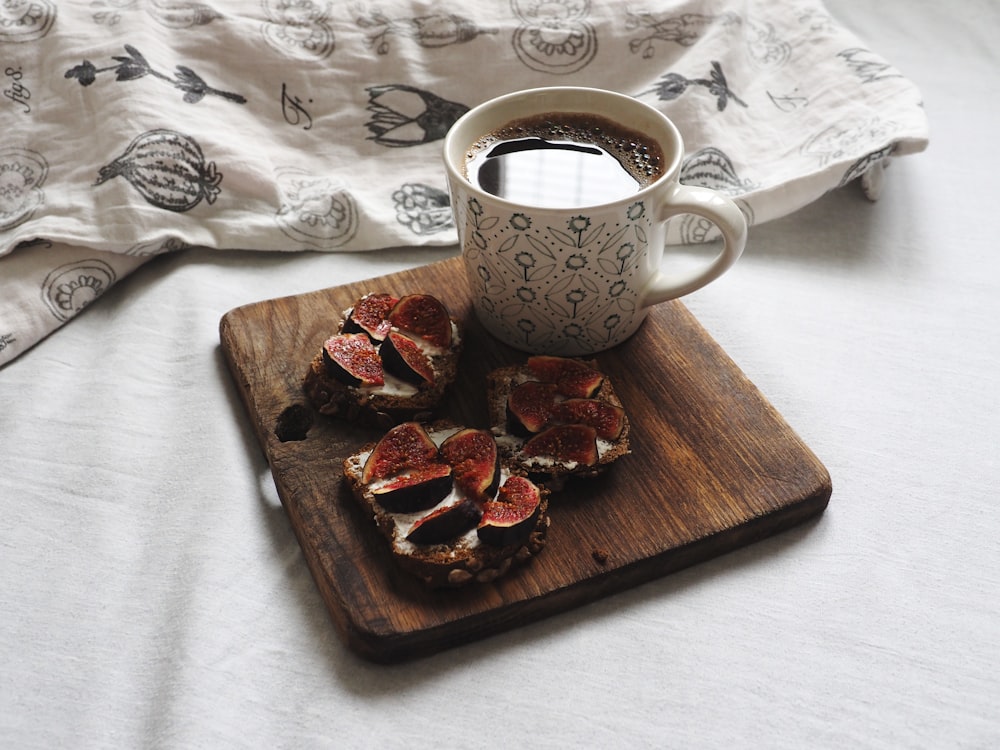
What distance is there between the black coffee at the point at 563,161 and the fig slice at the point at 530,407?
0.28 meters

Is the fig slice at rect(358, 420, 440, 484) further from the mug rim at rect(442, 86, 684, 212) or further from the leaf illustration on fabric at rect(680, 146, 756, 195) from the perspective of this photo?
the leaf illustration on fabric at rect(680, 146, 756, 195)

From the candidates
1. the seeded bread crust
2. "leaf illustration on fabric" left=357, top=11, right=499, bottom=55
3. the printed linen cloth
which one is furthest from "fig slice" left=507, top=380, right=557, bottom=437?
"leaf illustration on fabric" left=357, top=11, right=499, bottom=55

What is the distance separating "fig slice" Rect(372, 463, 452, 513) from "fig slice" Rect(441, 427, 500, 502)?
0.02 m

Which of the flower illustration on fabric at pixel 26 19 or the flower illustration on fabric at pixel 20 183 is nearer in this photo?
the flower illustration on fabric at pixel 20 183

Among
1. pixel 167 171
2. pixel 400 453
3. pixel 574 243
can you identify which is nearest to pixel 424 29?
pixel 167 171

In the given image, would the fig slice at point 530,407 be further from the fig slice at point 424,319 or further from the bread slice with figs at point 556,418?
the fig slice at point 424,319

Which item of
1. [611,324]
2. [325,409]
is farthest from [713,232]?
[325,409]

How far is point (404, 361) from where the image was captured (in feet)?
4.58

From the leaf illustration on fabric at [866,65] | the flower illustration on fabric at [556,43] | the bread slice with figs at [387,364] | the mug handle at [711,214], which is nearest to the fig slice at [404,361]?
the bread slice with figs at [387,364]

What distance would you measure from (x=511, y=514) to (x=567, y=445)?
0.17m

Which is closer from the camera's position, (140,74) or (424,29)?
(140,74)

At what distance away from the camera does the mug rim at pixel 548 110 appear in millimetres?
1355

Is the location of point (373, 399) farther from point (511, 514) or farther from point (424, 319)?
point (511, 514)

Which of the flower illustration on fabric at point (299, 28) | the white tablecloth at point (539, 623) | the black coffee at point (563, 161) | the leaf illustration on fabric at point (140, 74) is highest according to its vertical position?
the black coffee at point (563, 161)
